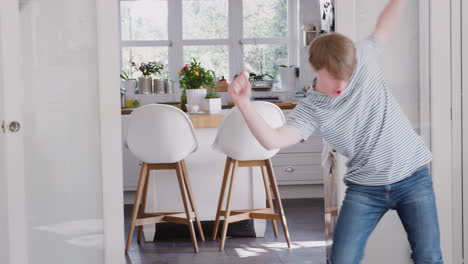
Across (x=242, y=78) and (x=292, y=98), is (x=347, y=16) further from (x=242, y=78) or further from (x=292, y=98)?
(x=292, y=98)

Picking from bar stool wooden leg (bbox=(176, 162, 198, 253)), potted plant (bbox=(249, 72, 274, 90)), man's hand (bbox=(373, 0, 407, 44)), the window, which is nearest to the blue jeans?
man's hand (bbox=(373, 0, 407, 44))

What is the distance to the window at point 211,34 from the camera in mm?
7699

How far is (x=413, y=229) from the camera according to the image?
2557 millimetres

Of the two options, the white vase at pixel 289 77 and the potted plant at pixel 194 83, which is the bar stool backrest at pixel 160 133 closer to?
the potted plant at pixel 194 83

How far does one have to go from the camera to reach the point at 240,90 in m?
2.29

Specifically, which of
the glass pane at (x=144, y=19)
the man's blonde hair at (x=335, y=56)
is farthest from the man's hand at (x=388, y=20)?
the glass pane at (x=144, y=19)

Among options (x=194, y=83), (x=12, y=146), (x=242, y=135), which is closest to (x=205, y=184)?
(x=242, y=135)

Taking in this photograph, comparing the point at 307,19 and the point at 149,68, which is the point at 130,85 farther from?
the point at 307,19

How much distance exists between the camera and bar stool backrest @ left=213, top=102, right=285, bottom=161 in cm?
463

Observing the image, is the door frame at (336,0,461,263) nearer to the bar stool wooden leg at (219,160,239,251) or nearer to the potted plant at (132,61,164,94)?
the bar stool wooden leg at (219,160,239,251)

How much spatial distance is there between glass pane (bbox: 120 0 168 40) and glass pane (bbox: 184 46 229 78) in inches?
14.1

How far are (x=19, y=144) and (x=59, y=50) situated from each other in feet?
1.72

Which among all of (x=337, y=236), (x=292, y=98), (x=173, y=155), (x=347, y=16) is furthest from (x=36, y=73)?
(x=292, y=98)

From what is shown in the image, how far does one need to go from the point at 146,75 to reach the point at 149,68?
82mm
